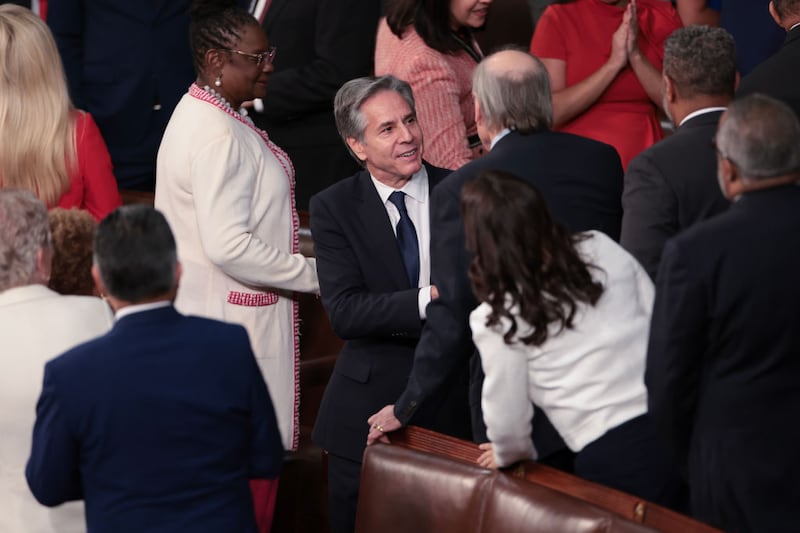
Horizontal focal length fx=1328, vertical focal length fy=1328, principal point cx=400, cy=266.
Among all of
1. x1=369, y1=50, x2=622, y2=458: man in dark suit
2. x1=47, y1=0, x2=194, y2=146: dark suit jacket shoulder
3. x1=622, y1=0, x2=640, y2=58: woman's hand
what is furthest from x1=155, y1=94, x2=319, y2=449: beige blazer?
x1=47, y1=0, x2=194, y2=146: dark suit jacket shoulder

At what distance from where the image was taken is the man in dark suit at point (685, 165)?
307 cm

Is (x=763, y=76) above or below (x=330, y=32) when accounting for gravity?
above

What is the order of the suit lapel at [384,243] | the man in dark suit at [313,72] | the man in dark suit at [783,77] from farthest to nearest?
the man in dark suit at [313,72] → the man in dark suit at [783,77] → the suit lapel at [384,243]

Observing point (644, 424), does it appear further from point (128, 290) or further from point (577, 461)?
point (128, 290)

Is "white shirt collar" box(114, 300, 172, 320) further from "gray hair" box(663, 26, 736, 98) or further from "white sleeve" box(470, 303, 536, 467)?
"gray hair" box(663, 26, 736, 98)

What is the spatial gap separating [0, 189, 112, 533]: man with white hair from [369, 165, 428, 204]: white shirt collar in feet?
3.05

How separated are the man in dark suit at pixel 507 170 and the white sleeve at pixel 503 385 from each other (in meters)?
0.27

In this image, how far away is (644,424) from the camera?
2.72 m

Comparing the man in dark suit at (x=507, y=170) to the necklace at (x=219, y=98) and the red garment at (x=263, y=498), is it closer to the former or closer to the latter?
the red garment at (x=263, y=498)

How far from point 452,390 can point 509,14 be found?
100 inches

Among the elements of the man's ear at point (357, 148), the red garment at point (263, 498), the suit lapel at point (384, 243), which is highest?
the man's ear at point (357, 148)

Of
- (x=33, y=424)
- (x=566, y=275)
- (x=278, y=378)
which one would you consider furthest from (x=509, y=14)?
(x=33, y=424)

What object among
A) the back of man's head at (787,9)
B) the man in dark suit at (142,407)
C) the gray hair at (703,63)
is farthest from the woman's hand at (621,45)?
the man in dark suit at (142,407)

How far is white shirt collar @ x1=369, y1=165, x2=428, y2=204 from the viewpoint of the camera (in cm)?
343
